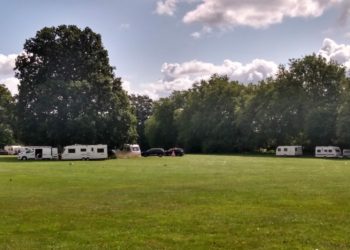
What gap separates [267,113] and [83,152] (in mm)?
43013

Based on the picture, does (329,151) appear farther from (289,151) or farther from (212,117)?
(212,117)

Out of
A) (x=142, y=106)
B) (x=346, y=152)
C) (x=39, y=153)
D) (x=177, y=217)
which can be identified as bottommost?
(x=177, y=217)

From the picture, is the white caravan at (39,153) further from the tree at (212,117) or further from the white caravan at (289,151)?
the tree at (212,117)

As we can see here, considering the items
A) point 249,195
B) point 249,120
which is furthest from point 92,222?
point 249,120

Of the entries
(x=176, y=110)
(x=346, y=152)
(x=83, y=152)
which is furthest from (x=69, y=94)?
(x=176, y=110)

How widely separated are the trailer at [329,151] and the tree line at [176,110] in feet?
7.01

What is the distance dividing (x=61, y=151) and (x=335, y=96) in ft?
169

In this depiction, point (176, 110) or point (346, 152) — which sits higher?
point (176, 110)

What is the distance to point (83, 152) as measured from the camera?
7519cm

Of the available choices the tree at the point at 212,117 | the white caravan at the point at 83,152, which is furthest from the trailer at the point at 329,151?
the white caravan at the point at 83,152

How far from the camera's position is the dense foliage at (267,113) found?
3588 inches

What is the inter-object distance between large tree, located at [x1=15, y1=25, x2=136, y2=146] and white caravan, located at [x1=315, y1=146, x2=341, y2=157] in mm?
32104

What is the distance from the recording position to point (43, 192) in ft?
78.2

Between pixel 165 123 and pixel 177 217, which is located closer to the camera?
pixel 177 217
